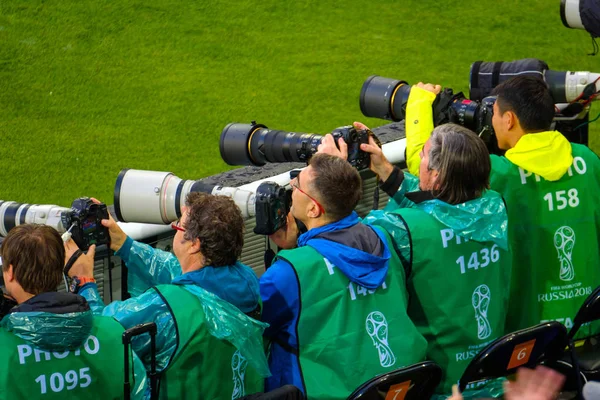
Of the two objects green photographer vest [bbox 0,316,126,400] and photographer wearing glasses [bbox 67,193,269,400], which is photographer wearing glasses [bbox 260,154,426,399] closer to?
photographer wearing glasses [bbox 67,193,269,400]

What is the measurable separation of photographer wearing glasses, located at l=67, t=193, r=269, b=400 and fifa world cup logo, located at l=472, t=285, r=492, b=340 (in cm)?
70

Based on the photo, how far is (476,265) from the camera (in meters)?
3.23

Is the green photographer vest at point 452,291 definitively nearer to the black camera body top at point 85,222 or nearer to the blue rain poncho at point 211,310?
the blue rain poncho at point 211,310

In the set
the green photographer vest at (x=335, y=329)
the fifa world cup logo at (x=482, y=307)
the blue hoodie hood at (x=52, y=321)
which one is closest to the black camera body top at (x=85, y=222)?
the blue hoodie hood at (x=52, y=321)

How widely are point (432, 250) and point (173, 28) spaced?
4743mm

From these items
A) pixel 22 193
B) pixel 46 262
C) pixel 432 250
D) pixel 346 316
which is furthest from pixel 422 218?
pixel 22 193

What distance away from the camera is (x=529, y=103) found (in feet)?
12.0

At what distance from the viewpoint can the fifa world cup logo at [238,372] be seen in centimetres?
288

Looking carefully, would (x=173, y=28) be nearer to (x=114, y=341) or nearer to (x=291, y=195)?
(x=291, y=195)

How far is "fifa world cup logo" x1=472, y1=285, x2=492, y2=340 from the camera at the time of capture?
3.24 meters

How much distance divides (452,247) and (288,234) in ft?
1.76

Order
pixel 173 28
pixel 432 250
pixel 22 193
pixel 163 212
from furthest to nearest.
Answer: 1. pixel 173 28
2. pixel 22 193
3. pixel 163 212
4. pixel 432 250

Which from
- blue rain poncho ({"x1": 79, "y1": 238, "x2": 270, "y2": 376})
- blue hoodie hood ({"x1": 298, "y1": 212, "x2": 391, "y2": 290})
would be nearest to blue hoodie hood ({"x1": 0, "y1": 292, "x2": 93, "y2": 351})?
blue rain poncho ({"x1": 79, "y1": 238, "x2": 270, "y2": 376})

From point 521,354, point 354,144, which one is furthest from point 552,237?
point 354,144
